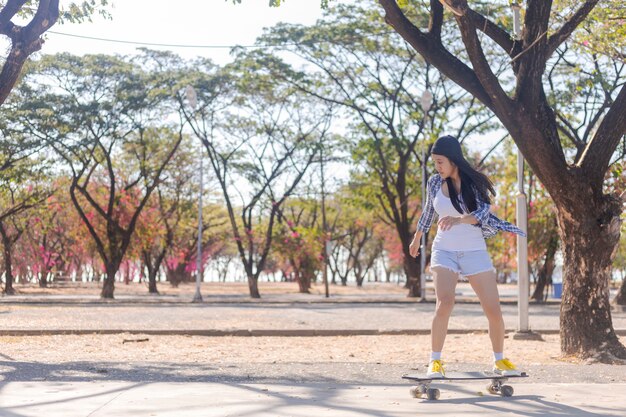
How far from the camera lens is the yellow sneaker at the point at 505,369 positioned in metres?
6.10

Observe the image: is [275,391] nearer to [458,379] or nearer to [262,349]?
[458,379]

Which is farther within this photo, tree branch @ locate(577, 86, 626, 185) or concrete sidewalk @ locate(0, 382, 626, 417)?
tree branch @ locate(577, 86, 626, 185)

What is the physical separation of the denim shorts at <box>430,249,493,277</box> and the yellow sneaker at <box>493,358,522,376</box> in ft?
2.17

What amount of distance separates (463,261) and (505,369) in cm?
81

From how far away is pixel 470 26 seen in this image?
31.2ft

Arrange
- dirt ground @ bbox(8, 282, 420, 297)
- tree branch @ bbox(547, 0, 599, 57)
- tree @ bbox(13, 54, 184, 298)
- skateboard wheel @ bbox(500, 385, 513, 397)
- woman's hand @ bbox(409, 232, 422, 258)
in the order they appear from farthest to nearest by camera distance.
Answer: dirt ground @ bbox(8, 282, 420, 297) → tree @ bbox(13, 54, 184, 298) → tree branch @ bbox(547, 0, 599, 57) → woman's hand @ bbox(409, 232, 422, 258) → skateboard wheel @ bbox(500, 385, 513, 397)

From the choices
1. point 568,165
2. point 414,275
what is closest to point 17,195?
point 414,275

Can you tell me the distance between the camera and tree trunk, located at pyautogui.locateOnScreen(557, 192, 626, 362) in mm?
9297

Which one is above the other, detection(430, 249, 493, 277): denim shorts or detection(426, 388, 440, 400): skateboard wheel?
detection(430, 249, 493, 277): denim shorts

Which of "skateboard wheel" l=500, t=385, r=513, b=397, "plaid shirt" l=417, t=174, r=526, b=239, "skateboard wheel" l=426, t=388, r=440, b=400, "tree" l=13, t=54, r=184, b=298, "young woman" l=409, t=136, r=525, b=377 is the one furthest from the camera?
"tree" l=13, t=54, r=184, b=298

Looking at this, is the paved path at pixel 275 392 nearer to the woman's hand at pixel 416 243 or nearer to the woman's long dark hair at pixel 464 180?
the woman's hand at pixel 416 243

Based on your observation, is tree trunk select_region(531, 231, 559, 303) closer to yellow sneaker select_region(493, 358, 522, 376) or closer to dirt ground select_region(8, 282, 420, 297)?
dirt ground select_region(8, 282, 420, 297)

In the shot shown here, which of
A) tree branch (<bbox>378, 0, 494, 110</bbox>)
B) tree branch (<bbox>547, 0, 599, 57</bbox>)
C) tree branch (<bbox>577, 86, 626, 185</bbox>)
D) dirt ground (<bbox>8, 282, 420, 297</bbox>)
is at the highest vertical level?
tree branch (<bbox>547, 0, 599, 57</bbox>)

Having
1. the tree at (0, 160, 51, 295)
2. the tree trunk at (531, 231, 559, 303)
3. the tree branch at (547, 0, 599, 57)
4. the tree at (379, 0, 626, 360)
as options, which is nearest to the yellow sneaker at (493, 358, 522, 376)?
the tree at (379, 0, 626, 360)
